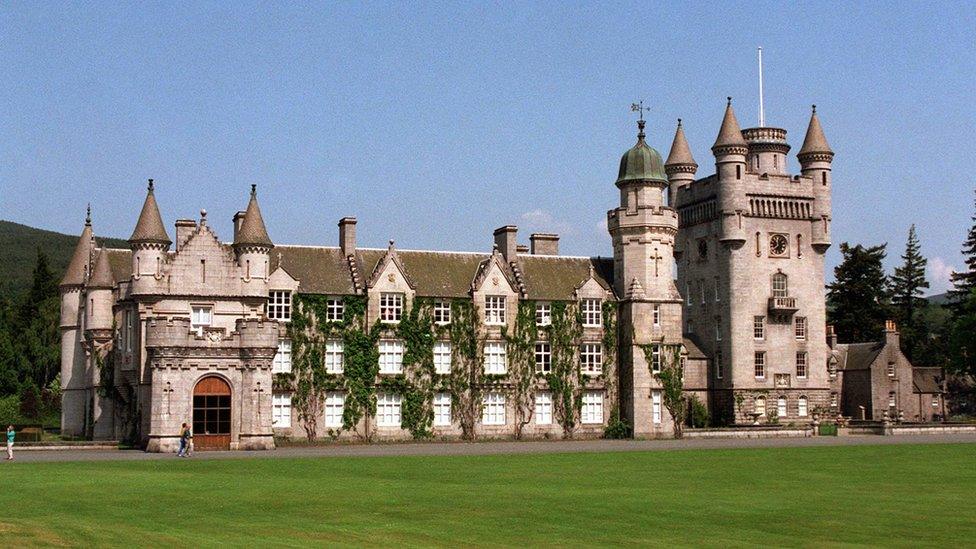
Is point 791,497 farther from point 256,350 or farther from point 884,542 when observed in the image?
point 256,350

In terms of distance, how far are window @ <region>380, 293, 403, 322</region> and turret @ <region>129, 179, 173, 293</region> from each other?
1106 centimetres

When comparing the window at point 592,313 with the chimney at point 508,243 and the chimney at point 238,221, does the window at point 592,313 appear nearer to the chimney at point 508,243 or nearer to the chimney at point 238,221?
the chimney at point 508,243

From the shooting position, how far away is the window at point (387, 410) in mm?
62344

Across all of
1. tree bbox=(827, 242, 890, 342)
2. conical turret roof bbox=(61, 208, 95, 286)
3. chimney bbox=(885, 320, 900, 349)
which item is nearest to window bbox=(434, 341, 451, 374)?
conical turret roof bbox=(61, 208, 95, 286)

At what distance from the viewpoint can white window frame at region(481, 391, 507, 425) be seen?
64688 mm

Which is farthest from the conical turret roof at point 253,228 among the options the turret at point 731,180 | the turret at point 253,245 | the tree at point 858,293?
the tree at point 858,293

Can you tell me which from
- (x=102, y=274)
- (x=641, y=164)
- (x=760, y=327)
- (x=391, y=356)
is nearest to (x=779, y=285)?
(x=760, y=327)

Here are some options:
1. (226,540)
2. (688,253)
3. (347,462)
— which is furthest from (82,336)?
(226,540)

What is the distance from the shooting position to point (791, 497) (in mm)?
26312

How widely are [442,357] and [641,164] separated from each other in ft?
49.0

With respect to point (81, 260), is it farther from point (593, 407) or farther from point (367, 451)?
point (593, 407)

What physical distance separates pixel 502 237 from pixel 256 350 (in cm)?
1811

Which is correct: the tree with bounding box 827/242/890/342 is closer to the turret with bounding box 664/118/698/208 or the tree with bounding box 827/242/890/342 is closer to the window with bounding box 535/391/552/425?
the turret with bounding box 664/118/698/208

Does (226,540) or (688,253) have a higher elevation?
(688,253)
